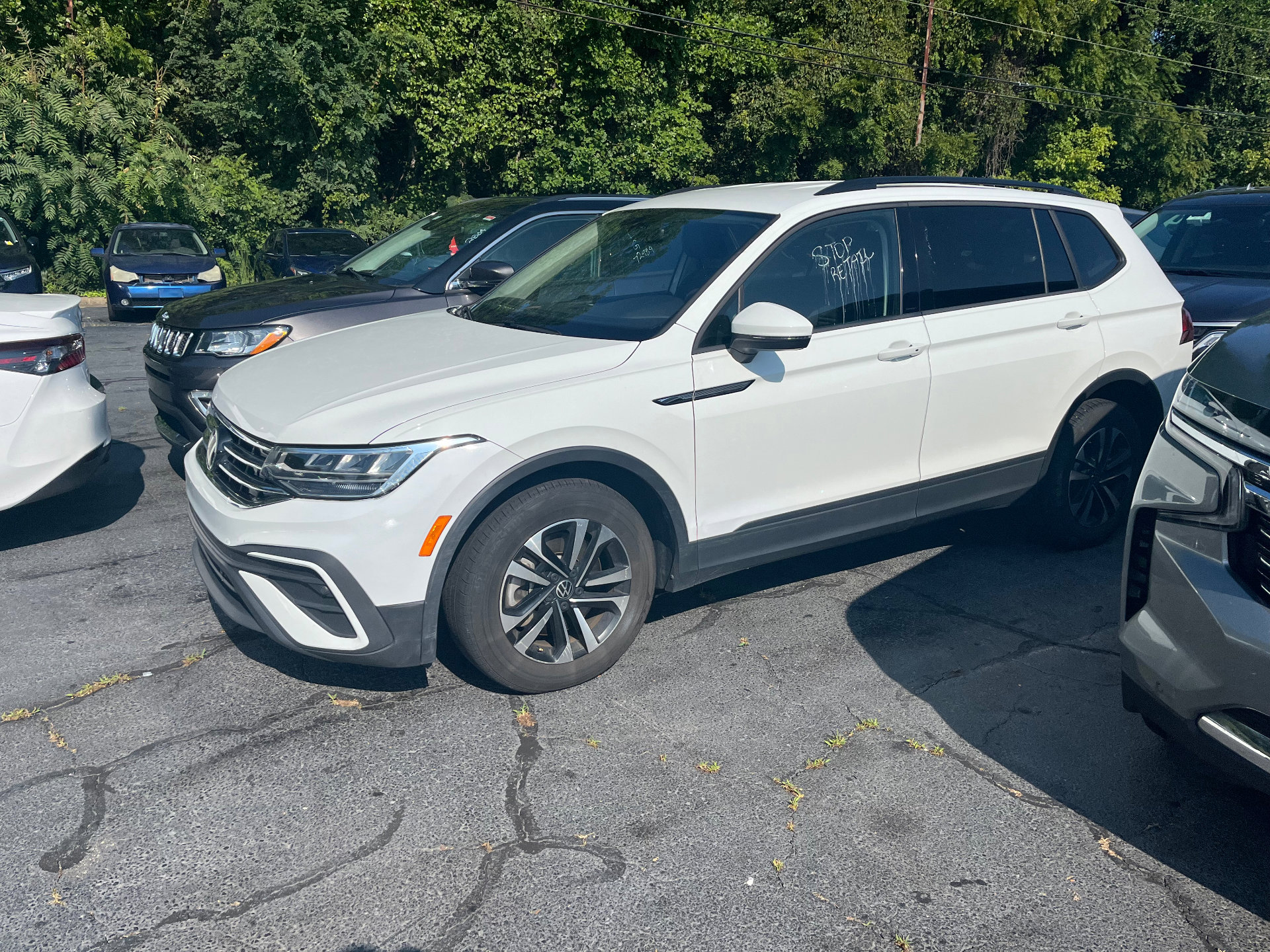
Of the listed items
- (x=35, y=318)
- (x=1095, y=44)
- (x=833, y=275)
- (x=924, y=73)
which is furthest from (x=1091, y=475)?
(x=1095, y=44)

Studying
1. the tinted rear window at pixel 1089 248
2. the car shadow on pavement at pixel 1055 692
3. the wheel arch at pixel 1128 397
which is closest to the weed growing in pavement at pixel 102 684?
the car shadow on pavement at pixel 1055 692

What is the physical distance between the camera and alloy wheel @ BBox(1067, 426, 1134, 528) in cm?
527

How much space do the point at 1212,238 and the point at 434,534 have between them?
266 inches

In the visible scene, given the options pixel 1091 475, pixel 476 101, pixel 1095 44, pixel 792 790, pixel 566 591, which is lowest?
pixel 792 790

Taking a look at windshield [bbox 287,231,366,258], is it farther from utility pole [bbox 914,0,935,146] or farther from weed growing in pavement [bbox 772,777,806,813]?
utility pole [bbox 914,0,935,146]

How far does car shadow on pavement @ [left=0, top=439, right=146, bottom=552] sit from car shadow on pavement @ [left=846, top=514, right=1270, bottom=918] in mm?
4109

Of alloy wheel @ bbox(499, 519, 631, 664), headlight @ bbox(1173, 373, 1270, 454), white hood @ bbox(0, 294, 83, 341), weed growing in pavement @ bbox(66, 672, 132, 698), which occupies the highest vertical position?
headlight @ bbox(1173, 373, 1270, 454)

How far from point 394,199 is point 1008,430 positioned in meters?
24.0

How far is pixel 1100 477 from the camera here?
536cm

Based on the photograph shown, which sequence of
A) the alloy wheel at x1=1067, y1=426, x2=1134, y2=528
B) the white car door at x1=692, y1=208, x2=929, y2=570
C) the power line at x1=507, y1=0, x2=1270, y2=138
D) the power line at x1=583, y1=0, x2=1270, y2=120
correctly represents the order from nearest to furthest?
the white car door at x1=692, y1=208, x2=929, y2=570
the alloy wheel at x1=1067, y1=426, x2=1134, y2=528
the power line at x1=507, y1=0, x2=1270, y2=138
the power line at x1=583, y1=0, x2=1270, y2=120

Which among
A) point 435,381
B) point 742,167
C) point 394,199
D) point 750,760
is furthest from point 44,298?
point 742,167

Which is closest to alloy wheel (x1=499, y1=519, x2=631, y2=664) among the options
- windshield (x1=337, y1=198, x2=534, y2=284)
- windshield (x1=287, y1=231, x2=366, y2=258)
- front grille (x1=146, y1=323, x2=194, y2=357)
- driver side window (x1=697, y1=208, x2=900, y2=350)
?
driver side window (x1=697, y1=208, x2=900, y2=350)

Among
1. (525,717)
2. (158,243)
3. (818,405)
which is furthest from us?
(158,243)

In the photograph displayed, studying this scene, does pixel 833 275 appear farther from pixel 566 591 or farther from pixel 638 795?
pixel 638 795
